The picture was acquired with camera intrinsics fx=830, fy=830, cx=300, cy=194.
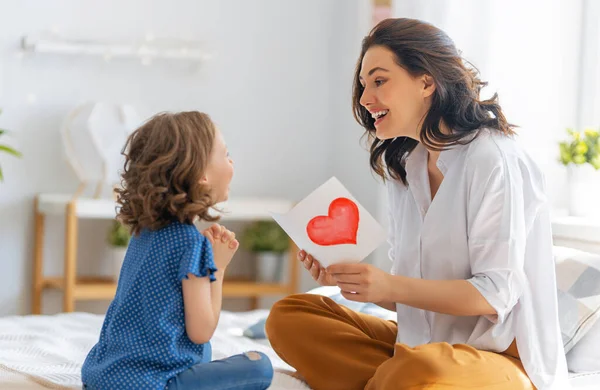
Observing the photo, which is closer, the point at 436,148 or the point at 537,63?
the point at 436,148

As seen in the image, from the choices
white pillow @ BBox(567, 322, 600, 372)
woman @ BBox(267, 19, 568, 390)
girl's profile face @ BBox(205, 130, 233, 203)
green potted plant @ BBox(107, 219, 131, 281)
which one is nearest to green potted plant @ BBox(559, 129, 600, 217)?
white pillow @ BBox(567, 322, 600, 372)

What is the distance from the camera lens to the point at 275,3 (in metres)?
3.62

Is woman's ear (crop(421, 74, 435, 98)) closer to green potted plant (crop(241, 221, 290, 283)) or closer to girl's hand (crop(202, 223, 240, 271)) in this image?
girl's hand (crop(202, 223, 240, 271))

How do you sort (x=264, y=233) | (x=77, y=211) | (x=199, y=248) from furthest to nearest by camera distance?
1. (x=264, y=233)
2. (x=77, y=211)
3. (x=199, y=248)

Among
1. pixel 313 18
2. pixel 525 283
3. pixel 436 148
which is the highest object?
pixel 313 18

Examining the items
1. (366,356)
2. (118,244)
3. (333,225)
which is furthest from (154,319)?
(118,244)

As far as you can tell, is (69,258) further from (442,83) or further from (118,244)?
(442,83)

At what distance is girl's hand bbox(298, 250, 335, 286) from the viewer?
161 cm

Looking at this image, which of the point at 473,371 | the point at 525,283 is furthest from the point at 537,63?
the point at 473,371

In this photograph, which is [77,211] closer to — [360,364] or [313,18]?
[313,18]

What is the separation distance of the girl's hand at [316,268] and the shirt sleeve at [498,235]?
0.28 metres

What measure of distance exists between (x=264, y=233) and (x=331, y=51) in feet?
2.92

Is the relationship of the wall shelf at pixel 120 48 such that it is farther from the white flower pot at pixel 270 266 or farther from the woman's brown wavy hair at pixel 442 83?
the woman's brown wavy hair at pixel 442 83

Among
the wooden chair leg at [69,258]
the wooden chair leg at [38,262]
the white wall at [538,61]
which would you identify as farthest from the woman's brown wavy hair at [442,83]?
the wooden chair leg at [38,262]
